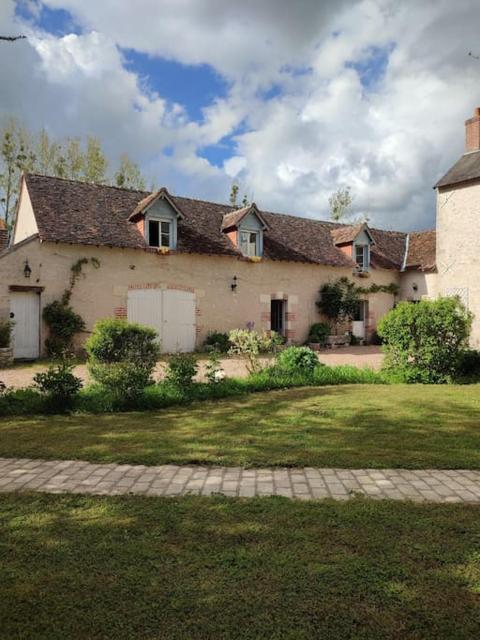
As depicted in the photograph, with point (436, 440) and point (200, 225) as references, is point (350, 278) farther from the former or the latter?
point (436, 440)

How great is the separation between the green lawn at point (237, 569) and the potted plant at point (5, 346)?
424 inches

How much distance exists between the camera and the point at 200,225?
1941 centimetres

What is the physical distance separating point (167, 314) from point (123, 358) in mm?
8961

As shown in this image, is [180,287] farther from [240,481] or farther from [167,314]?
[240,481]

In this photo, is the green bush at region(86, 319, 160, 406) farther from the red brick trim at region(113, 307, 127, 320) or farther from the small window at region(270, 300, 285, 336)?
the small window at region(270, 300, 285, 336)

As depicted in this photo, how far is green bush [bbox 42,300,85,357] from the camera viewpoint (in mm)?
15078

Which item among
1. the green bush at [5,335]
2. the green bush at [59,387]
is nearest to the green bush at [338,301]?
the green bush at [5,335]

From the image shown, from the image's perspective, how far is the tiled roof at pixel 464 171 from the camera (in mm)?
19125

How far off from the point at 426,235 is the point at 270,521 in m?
24.9

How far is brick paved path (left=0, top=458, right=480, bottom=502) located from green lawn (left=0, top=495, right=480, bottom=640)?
0.94 ft

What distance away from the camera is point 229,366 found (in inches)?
527

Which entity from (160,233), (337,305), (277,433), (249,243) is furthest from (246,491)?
(337,305)

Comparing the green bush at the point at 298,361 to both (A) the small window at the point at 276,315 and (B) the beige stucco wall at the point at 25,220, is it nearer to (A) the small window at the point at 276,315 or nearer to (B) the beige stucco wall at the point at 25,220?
(B) the beige stucco wall at the point at 25,220

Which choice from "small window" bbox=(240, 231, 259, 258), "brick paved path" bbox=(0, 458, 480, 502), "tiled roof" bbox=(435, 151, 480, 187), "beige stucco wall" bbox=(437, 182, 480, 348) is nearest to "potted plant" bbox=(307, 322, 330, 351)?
"small window" bbox=(240, 231, 259, 258)
